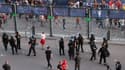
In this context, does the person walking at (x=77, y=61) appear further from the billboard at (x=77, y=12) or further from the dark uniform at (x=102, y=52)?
the billboard at (x=77, y=12)

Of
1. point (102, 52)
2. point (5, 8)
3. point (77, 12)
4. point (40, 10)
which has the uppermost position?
point (5, 8)

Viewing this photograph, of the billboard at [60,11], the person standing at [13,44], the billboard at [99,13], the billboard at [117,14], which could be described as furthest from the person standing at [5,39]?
the billboard at [117,14]

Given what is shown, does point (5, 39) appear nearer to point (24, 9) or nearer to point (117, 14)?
point (24, 9)

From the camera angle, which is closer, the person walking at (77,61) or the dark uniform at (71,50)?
the person walking at (77,61)

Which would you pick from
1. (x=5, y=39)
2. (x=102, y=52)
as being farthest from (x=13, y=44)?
(x=102, y=52)

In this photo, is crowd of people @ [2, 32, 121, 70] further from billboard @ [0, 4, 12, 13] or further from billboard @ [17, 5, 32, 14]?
billboard @ [0, 4, 12, 13]

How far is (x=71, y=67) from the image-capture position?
27.8 metres

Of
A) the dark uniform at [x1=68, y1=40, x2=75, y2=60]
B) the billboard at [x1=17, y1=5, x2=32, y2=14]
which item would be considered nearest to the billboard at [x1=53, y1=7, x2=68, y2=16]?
the billboard at [x1=17, y1=5, x2=32, y2=14]

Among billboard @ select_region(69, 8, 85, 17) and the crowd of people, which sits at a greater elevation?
billboard @ select_region(69, 8, 85, 17)

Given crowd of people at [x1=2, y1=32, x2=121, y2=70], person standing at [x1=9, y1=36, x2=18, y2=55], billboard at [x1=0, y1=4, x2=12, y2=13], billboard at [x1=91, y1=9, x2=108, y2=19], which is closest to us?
crowd of people at [x1=2, y1=32, x2=121, y2=70]

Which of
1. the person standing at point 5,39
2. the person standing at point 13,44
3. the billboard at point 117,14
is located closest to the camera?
the person standing at point 13,44

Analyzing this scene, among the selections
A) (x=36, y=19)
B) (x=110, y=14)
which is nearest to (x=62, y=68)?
(x=110, y=14)

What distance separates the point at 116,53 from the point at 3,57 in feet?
24.1

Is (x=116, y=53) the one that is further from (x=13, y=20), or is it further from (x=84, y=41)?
(x=13, y=20)
